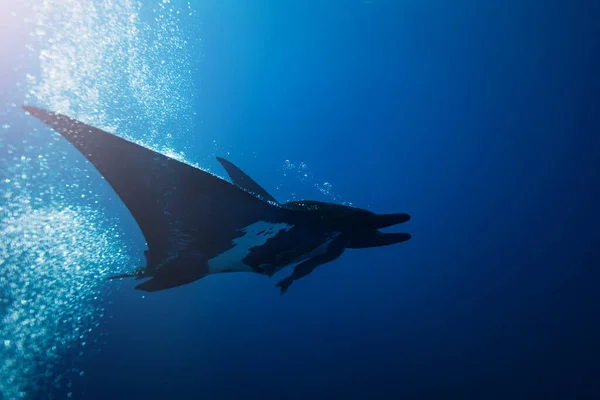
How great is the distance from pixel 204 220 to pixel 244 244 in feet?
1.69

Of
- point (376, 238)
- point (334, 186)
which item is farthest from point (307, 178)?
point (376, 238)

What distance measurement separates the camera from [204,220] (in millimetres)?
2605

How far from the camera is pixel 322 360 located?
2034 centimetres

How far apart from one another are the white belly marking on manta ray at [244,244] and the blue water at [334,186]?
5.61 metres

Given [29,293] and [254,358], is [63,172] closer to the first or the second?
[29,293]

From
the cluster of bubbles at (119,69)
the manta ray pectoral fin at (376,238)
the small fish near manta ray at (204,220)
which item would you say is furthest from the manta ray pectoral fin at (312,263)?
the cluster of bubbles at (119,69)

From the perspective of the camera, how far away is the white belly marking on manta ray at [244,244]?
2.79 meters

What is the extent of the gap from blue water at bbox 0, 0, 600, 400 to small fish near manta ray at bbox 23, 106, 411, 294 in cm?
564

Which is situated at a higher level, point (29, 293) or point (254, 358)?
point (29, 293)

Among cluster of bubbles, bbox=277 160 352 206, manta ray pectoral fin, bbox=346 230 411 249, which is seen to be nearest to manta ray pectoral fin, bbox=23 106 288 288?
manta ray pectoral fin, bbox=346 230 411 249

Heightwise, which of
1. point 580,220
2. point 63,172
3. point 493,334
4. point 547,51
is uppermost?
point 63,172

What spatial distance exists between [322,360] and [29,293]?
1595 cm

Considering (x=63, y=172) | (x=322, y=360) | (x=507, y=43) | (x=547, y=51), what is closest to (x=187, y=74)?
(x=63, y=172)

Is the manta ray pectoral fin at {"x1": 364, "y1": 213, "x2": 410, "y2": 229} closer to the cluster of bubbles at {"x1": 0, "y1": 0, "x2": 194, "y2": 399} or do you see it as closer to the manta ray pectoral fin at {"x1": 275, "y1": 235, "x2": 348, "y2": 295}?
the manta ray pectoral fin at {"x1": 275, "y1": 235, "x2": 348, "y2": 295}
